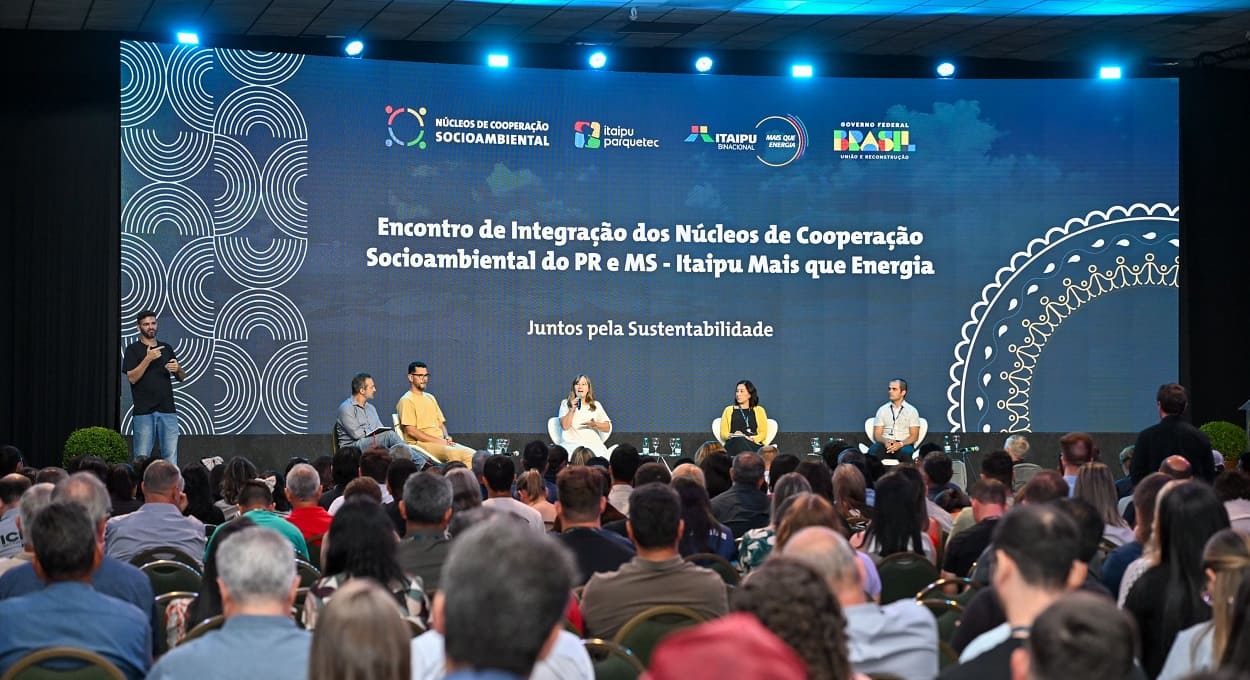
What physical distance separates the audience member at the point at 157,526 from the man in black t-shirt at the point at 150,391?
5.86 metres

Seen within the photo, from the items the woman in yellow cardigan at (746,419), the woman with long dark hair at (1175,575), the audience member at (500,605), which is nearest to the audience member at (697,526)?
the woman with long dark hair at (1175,575)

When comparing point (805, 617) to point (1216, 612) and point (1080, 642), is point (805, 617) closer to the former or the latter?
point (1080, 642)

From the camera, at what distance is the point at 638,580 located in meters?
4.26

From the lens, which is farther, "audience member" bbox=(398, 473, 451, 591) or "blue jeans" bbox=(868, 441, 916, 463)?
"blue jeans" bbox=(868, 441, 916, 463)

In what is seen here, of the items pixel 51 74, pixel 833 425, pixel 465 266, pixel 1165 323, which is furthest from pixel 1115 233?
pixel 51 74

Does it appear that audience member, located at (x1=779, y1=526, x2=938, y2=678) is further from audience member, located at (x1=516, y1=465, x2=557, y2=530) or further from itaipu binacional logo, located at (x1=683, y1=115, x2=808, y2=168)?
itaipu binacional logo, located at (x1=683, y1=115, x2=808, y2=168)

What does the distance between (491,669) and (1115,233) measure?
12.9 m

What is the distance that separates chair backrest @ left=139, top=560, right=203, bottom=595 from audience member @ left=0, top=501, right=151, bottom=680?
1288 mm

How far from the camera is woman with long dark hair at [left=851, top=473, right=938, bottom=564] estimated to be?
5242 mm

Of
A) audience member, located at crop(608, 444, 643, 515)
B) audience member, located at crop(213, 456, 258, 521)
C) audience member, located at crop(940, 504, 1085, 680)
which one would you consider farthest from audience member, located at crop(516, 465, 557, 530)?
audience member, located at crop(940, 504, 1085, 680)

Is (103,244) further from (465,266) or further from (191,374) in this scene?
(465,266)

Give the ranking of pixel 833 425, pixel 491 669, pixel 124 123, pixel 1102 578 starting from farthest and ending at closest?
1. pixel 833 425
2. pixel 124 123
3. pixel 1102 578
4. pixel 491 669

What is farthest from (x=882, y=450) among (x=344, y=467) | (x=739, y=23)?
(x=344, y=467)

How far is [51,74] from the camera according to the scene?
12.3 m
